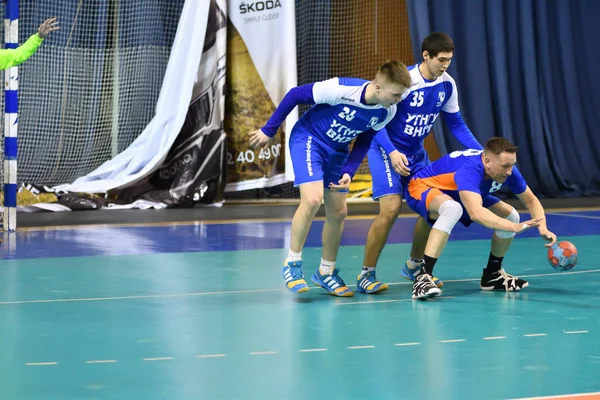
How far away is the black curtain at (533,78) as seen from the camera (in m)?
12.3

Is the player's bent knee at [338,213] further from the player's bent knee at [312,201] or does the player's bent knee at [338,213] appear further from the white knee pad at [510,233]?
the white knee pad at [510,233]

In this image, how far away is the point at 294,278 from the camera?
5445 mm

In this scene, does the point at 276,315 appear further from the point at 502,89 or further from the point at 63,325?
the point at 502,89

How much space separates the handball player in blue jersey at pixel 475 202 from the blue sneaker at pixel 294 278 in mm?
642

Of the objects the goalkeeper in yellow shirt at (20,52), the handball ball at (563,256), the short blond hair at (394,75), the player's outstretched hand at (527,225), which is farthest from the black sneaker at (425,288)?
the goalkeeper in yellow shirt at (20,52)

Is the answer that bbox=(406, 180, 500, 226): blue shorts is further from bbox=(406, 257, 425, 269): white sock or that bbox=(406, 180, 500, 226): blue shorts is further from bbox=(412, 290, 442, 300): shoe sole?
bbox=(412, 290, 442, 300): shoe sole

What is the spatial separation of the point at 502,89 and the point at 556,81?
1.04m

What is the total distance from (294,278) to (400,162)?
0.95 m

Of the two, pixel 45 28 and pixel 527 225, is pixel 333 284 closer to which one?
pixel 527 225

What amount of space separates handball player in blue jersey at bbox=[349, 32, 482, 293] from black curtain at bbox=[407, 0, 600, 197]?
6043 millimetres

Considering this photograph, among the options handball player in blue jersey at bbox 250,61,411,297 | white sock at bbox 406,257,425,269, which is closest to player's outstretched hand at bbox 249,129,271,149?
handball player in blue jersey at bbox 250,61,411,297

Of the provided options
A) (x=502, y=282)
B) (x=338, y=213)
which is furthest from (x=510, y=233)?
(x=338, y=213)

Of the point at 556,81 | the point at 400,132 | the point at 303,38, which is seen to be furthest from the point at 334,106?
the point at 556,81

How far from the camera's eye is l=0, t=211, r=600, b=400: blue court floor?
3.62 meters
